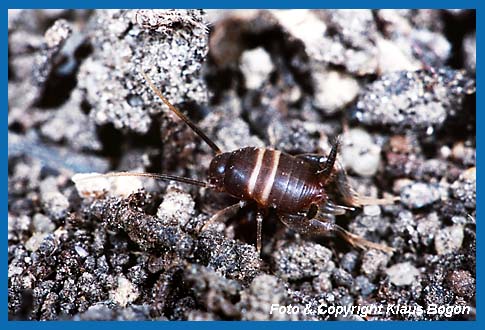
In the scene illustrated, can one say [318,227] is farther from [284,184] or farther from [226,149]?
[226,149]

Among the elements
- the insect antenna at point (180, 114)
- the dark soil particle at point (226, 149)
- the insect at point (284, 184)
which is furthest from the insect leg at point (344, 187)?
the insect antenna at point (180, 114)

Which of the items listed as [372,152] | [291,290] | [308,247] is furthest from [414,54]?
[291,290]

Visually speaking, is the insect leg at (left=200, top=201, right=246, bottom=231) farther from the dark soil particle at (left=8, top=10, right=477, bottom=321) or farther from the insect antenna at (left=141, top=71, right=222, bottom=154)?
the insect antenna at (left=141, top=71, right=222, bottom=154)

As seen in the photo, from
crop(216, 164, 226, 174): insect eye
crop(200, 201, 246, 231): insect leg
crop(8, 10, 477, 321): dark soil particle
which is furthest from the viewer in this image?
crop(216, 164, 226, 174): insect eye

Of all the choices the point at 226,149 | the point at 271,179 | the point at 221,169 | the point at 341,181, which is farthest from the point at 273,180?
the point at 226,149

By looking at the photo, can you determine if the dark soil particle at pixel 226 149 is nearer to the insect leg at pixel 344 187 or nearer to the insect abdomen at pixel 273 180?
the insect leg at pixel 344 187

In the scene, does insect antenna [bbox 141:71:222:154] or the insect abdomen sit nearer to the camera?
the insect abdomen

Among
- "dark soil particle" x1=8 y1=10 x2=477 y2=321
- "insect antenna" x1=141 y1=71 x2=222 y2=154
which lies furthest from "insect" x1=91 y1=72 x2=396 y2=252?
"dark soil particle" x1=8 y1=10 x2=477 y2=321

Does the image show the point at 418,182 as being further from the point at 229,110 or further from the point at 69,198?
the point at 69,198
